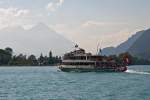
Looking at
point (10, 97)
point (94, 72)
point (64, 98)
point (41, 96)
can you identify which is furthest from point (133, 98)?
point (94, 72)

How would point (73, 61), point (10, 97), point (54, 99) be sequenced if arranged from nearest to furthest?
point (54, 99), point (10, 97), point (73, 61)

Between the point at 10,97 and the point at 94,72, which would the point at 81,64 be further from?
the point at 10,97

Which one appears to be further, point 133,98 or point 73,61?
point 73,61

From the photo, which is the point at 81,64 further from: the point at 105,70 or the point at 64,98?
the point at 64,98

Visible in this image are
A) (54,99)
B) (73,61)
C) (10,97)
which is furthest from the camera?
(73,61)

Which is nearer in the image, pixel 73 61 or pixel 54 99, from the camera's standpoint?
pixel 54 99

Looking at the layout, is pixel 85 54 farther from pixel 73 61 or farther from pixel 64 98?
pixel 64 98

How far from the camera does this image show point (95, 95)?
5866 centimetres

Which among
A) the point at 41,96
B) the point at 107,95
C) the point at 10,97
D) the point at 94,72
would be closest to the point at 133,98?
the point at 107,95

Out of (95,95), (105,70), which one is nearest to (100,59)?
(105,70)

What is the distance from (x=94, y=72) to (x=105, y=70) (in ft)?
13.4

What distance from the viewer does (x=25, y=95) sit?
5947 cm

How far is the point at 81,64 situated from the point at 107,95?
7478 cm

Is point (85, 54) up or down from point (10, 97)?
up
